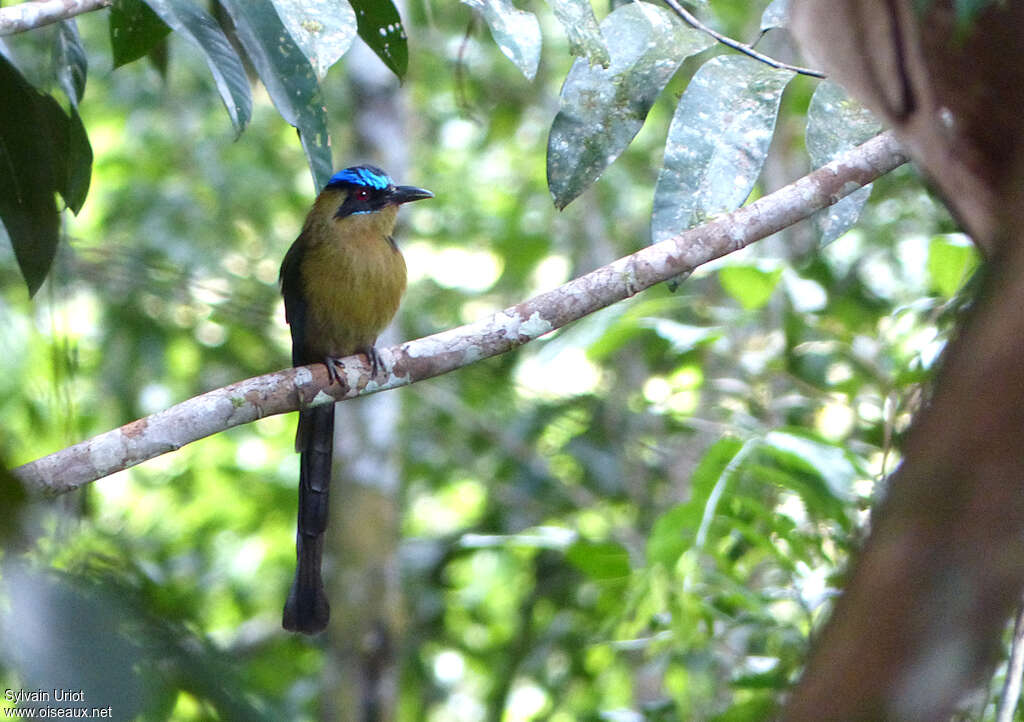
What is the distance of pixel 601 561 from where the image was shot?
3.15 metres

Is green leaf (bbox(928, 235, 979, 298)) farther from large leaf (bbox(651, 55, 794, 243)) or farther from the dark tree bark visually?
the dark tree bark

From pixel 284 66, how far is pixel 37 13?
0.54m

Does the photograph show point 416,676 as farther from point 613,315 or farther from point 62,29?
point 62,29

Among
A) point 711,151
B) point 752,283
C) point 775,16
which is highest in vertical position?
point 775,16

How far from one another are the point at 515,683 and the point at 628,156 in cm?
298

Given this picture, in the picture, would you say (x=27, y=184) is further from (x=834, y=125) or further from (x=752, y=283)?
(x=752, y=283)

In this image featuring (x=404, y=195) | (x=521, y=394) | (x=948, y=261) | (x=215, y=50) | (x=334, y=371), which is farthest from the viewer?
(x=521, y=394)

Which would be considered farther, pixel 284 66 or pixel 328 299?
pixel 328 299

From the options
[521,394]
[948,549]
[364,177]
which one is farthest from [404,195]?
[948,549]

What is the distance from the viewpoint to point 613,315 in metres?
3.52

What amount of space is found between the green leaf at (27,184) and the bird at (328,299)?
1.09m

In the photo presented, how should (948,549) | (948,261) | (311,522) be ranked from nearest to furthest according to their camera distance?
(948,549) < (948,261) < (311,522)

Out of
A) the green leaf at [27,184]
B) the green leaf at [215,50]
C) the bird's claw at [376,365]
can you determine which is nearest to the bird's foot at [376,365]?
the bird's claw at [376,365]

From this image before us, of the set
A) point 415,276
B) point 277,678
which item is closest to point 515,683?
point 277,678
